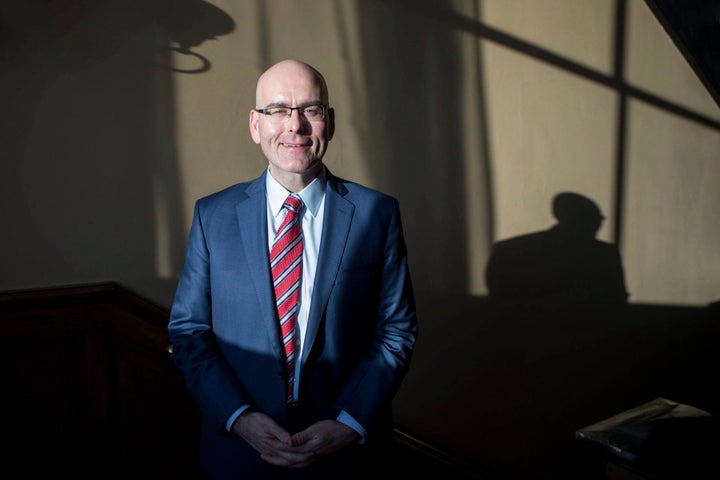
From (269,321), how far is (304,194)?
32 centimetres

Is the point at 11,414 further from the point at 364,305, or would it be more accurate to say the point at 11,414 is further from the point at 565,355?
the point at 565,355

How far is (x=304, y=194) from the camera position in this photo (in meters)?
1.66

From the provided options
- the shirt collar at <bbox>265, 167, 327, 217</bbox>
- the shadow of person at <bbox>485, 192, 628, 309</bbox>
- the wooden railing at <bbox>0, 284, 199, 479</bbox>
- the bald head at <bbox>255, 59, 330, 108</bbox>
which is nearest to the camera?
the bald head at <bbox>255, 59, 330, 108</bbox>

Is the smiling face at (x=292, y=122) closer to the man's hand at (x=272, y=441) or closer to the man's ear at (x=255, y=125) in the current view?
the man's ear at (x=255, y=125)

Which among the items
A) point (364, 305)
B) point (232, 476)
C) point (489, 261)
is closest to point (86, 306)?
point (232, 476)

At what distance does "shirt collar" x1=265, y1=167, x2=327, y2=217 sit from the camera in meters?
1.66

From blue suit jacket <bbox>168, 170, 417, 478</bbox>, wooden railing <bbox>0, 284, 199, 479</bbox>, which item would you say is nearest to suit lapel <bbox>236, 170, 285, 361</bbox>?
blue suit jacket <bbox>168, 170, 417, 478</bbox>

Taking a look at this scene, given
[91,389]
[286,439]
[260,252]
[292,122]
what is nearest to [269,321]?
[260,252]

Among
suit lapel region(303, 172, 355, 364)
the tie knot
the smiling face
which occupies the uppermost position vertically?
the smiling face

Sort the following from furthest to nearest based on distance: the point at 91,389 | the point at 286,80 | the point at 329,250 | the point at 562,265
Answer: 1. the point at 562,265
2. the point at 91,389
3. the point at 329,250
4. the point at 286,80

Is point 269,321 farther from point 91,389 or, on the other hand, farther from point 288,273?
point 91,389

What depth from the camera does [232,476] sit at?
5.46 ft

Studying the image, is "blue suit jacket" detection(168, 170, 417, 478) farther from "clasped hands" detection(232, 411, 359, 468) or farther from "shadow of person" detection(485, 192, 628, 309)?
"shadow of person" detection(485, 192, 628, 309)

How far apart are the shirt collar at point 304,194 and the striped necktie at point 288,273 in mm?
20
